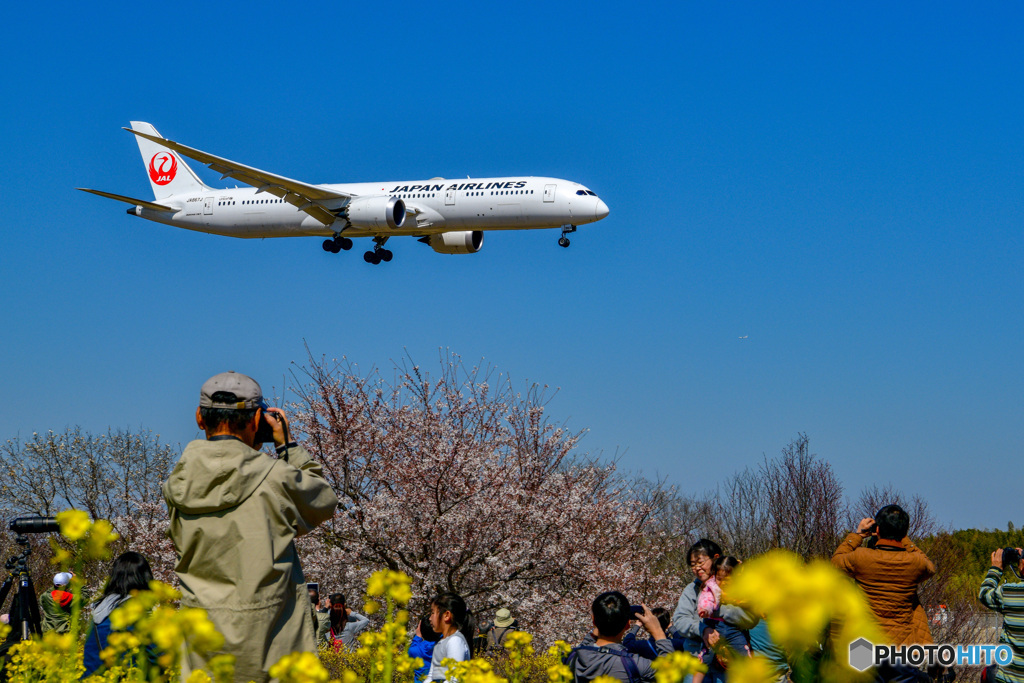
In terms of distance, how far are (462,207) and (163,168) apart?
623 inches

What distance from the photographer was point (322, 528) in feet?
55.1

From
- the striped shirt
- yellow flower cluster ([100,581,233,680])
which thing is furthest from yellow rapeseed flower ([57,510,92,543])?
the striped shirt

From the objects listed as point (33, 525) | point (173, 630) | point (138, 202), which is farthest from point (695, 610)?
point (138, 202)

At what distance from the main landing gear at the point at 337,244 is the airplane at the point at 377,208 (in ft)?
0.09

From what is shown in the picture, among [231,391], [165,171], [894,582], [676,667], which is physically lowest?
[894,582]

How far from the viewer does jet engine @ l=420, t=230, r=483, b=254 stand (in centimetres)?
2811

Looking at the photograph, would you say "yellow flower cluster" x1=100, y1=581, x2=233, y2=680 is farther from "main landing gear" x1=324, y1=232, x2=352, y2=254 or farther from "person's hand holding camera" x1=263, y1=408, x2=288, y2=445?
"main landing gear" x1=324, y1=232, x2=352, y2=254

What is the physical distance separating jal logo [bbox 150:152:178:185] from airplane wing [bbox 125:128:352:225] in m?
8.79

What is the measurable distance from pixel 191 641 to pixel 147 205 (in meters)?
31.3

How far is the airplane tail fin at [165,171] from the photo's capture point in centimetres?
3412

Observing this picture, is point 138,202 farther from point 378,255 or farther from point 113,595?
point 113,595

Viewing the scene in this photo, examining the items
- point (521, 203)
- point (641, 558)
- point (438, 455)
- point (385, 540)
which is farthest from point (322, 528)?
point (521, 203)

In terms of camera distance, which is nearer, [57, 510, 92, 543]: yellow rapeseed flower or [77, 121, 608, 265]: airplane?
[57, 510, 92, 543]: yellow rapeseed flower

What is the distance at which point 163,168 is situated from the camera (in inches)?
1412
